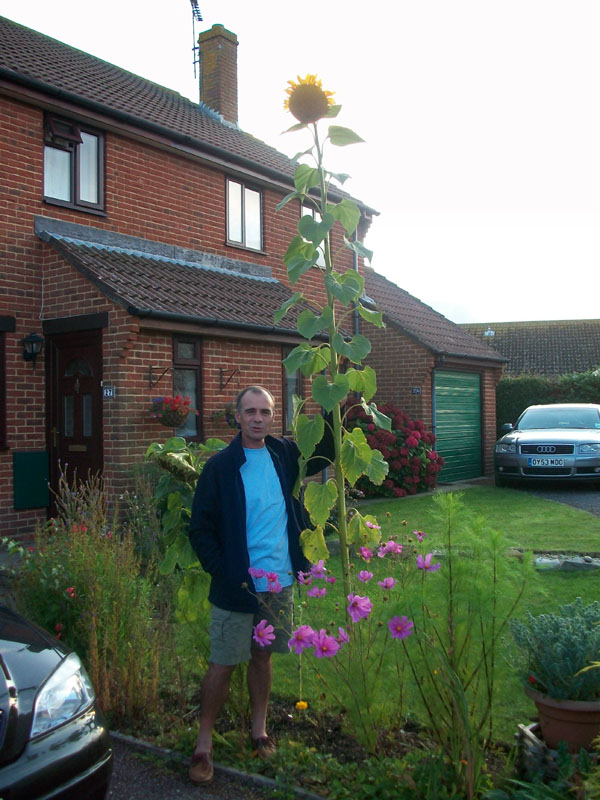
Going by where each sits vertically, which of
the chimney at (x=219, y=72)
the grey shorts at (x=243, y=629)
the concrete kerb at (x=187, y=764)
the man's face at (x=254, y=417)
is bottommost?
the concrete kerb at (x=187, y=764)

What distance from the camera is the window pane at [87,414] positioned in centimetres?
991

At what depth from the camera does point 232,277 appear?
13.1 m

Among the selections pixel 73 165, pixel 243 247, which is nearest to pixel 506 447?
pixel 243 247

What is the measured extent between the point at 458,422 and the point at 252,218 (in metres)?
6.81

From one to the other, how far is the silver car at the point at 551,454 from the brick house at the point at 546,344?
16.6 m

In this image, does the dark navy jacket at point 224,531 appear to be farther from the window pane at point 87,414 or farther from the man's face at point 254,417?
the window pane at point 87,414

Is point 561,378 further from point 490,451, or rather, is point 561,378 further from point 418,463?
point 418,463

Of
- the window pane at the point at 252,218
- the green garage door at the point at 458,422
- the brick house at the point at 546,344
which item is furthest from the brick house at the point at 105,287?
the brick house at the point at 546,344

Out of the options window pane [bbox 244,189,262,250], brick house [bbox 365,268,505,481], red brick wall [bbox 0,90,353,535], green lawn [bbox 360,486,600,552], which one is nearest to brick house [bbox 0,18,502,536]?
red brick wall [bbox 0,90,353,535]

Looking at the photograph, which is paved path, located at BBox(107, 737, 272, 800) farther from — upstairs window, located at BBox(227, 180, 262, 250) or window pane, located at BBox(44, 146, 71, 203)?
upstairs window, located at BBox(227, 180, 262, 250)

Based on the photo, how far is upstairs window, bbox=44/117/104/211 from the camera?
34.2 ft

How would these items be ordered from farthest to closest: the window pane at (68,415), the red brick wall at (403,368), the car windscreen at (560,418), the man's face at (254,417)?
the red brick wall at (403,368)
the car windscreen at (560,418)
the window pane at (68,415)
the man's face at (254,417)

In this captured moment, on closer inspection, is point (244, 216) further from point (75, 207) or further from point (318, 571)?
point (318, 571)

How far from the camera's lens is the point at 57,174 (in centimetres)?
1054
